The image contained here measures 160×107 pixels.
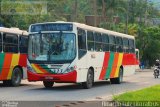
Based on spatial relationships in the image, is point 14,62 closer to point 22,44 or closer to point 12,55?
point 12,55

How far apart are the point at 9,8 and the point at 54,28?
32.9 m

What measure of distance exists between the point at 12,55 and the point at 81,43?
398cm

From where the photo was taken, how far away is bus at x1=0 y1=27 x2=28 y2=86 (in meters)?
24.3

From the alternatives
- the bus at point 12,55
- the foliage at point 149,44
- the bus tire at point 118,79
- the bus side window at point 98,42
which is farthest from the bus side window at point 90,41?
the foliage at point 149,44

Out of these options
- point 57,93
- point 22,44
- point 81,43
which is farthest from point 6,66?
point 57,93

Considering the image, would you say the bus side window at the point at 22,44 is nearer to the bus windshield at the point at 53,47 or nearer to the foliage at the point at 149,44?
the bus windshield at the point at 53,47

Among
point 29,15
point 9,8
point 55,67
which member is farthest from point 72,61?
point 29,15

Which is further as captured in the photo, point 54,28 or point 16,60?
point 16,60

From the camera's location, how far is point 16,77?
25.9m

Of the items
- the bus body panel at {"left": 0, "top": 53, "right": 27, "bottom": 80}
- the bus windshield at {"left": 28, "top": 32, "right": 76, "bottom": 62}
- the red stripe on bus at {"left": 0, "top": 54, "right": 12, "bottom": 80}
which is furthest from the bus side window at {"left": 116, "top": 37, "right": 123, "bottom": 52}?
the bus windshield at {"left": 28, "top": 32, "right": 76, "bottom": 62}

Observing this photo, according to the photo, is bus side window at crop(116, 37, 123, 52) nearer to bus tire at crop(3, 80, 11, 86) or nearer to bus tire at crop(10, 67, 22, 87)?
bus tire at crop(10, 67, 22, 87)

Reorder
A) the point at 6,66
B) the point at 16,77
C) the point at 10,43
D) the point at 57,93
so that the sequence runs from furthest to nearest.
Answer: the point at 16,77 → the point at 10,43 → the point at 6,66 → the point at 57,93

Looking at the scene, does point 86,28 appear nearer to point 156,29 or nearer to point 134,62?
point 134,62

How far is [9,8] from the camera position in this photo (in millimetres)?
54938
